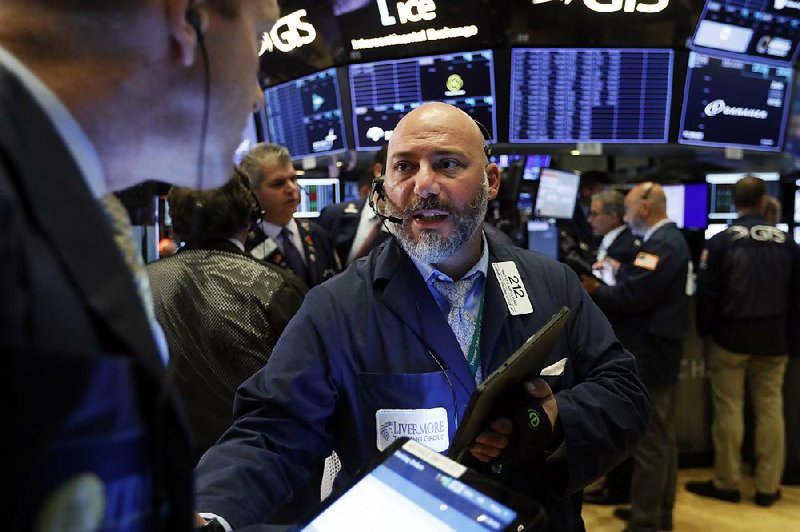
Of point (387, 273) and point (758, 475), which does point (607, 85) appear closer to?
point (758, 475)

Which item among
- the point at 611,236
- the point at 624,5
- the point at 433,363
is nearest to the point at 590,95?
the point at 624,5

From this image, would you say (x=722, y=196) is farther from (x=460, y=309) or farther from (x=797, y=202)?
(x=460, y=309)

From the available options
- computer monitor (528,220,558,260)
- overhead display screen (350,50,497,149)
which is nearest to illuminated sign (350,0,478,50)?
overhead display screen (350,50,497,149)

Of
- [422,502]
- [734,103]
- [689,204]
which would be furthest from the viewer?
[689,204]

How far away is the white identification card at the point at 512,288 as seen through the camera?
1503 millimetres

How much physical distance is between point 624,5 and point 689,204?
2.52 metres

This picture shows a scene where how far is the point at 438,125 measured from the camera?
1.60 m

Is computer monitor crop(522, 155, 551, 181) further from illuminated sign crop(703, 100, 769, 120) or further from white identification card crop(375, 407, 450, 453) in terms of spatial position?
white identification card crop(375, 407, 450, 453)

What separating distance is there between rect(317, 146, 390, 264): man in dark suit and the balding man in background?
4.59 ft

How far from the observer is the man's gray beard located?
1535 mm

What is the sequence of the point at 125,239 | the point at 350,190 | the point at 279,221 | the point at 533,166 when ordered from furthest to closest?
the point at 350,190
the point at 533,166
the point at 279,221
the point at 125,239

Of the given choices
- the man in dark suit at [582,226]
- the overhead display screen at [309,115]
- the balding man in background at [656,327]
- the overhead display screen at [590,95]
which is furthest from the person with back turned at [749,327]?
the overhead display screen at [309,115]

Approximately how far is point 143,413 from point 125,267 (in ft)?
0.36

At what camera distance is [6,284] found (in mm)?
379
